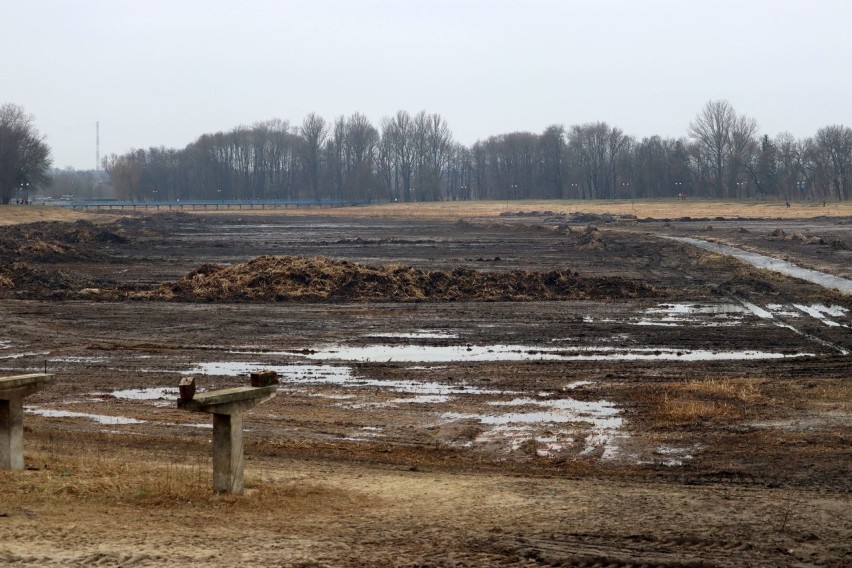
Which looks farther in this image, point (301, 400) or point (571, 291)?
point (571, 291)

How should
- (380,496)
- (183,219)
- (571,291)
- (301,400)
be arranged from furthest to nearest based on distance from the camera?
1. (183,219)
2. (571,291)
3. (301,400)
4. (380,496)

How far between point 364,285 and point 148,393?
1514 centimetres

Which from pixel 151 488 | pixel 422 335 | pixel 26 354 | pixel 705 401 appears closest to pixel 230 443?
pixel 151 488

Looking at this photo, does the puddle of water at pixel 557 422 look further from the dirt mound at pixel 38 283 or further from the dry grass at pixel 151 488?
the dirt mound at pixel 38 283

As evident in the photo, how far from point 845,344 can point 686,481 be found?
11281 millimetres

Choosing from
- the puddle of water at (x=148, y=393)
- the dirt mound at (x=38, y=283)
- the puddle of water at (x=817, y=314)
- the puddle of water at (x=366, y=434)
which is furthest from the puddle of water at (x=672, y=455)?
the dirt mound at (x=38, y=283)

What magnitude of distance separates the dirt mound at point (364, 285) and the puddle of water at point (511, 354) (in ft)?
27.7

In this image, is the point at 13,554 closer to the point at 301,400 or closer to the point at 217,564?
the point at 217,564

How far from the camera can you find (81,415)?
45.6ft

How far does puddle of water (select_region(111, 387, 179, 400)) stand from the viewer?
1523 centimetres

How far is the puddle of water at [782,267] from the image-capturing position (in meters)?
A: 32.0

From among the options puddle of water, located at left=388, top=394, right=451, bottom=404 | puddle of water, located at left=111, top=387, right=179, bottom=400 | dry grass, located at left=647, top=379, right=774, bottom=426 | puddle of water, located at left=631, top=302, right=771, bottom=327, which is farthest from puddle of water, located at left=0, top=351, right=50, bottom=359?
puddle of water, located at left=631, top=302, right=771, bottom=327

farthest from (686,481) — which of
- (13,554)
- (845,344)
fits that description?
(845,344)

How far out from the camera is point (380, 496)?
9156mm
